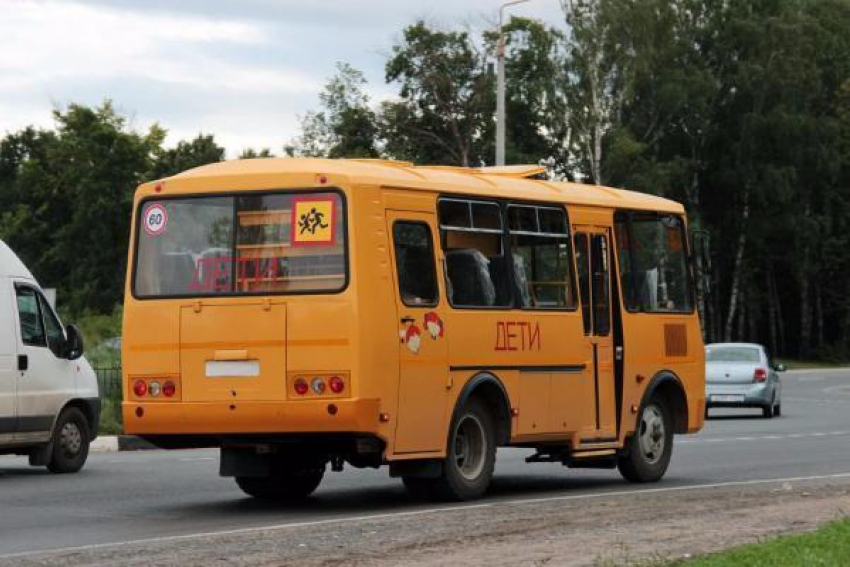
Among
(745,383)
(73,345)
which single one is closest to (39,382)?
(73,345)

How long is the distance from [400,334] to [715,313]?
260 feet

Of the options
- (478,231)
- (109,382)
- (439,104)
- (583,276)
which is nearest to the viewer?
(478,231)

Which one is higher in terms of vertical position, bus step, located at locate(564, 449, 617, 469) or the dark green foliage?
the dark green foliage

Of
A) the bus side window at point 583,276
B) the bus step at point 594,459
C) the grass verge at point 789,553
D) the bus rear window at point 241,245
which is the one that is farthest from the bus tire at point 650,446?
the grass verge at point 789,553

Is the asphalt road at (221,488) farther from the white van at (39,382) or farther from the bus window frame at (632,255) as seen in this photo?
the bus window frame at (632,255)

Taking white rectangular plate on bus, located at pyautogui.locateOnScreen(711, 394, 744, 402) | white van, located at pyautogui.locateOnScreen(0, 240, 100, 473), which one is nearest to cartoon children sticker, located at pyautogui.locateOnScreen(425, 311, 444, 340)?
white van, located at pyautogui.locateOnScreen(0, 240, 100, 473)

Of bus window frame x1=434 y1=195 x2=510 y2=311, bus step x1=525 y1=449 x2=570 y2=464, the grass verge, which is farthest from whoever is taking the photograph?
bus step x1=525 y1=449 x2=570 y2=464

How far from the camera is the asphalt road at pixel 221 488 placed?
47.0 feet

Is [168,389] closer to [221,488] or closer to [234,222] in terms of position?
[234,222]

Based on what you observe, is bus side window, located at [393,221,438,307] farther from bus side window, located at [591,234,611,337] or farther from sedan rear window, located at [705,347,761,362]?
sedan rear window, located at [705,347,761,362]

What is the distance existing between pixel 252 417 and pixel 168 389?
0.82 metres

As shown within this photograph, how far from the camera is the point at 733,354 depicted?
38.7 m

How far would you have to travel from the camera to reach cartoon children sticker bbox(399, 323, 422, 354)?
1561cm

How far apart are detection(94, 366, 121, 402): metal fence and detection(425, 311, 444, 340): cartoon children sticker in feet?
51.3
